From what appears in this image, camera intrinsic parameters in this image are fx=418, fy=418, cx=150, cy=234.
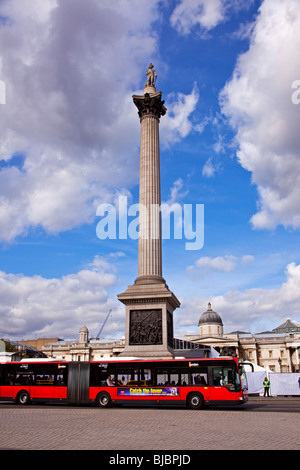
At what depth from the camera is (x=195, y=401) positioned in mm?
24672

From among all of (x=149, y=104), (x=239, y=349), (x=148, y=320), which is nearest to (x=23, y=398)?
(x=148, y=320)

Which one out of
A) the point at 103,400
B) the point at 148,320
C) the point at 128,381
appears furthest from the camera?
the point at 148,320

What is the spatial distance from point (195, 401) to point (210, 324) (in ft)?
340

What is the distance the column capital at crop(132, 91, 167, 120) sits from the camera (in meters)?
47.3

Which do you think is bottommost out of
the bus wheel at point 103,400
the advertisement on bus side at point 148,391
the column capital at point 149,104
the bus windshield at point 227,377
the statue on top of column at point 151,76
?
the bus wheel at point 103,400

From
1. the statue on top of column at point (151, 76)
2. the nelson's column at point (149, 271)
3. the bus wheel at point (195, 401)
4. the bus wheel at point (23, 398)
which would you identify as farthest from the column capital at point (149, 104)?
the bus wheel at point (195, 401)

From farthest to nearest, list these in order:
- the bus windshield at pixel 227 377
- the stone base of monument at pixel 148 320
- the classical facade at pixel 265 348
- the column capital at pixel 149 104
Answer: the classical facade at pixel 265 348
the column capital at pixel 149 104
the stone base of monument at pixel 148 320
the bus windshield at pixel 227 377

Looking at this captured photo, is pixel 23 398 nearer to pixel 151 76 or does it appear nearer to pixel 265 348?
pixel 151 76

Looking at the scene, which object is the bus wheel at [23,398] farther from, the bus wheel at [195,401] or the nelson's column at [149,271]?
the bus wheel at [195,401]

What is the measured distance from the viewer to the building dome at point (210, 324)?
125062 mm

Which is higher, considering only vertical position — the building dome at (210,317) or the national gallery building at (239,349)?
the building dome at (210,317)

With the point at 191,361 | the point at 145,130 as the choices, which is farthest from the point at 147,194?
the point at 191,361

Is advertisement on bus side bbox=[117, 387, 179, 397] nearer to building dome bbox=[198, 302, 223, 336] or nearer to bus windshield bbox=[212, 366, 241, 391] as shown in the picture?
bus windshield bbox=[212, 366, 241, 391]
